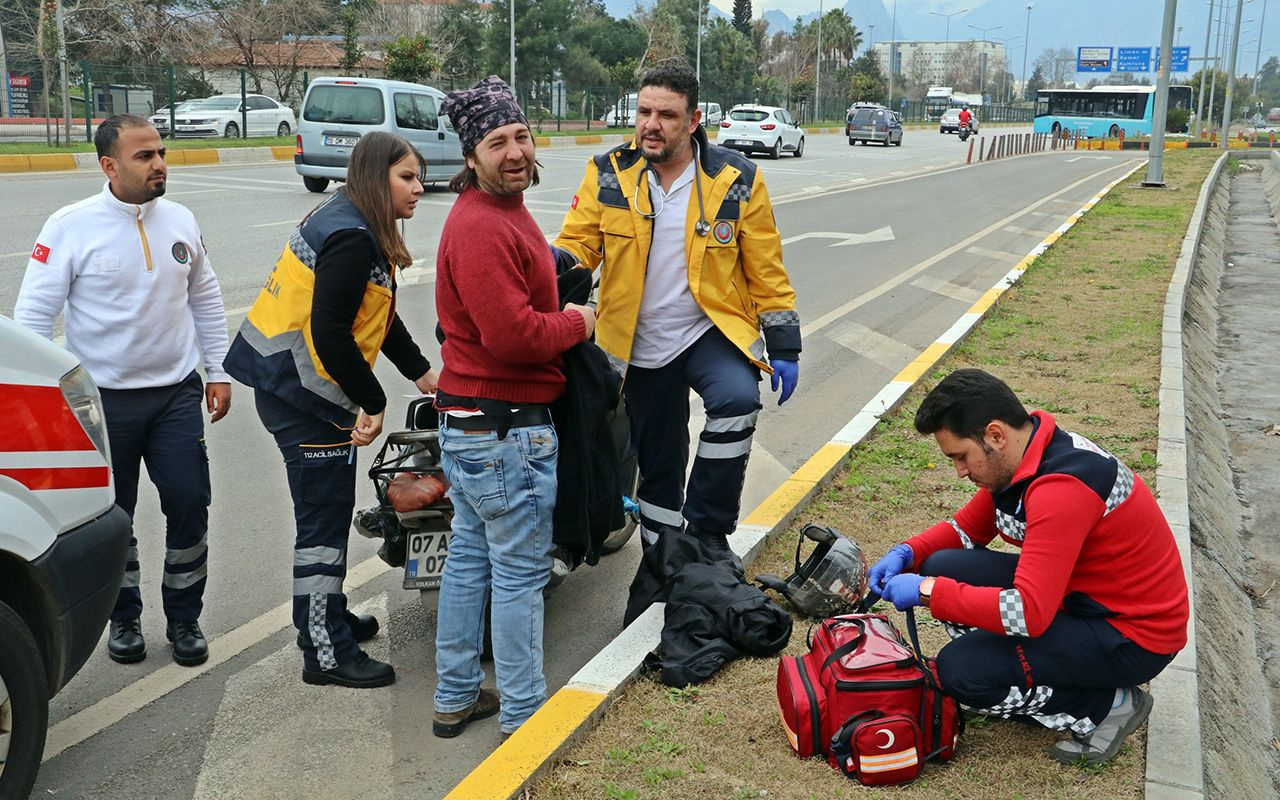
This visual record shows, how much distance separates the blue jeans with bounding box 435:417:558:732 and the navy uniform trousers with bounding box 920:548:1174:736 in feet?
4.03

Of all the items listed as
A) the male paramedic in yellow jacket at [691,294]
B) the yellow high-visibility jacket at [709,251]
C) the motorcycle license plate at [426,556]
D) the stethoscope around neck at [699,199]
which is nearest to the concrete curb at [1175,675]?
the male paramedic in yellow jacket at [691,294]

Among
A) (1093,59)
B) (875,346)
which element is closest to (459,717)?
(875,346)

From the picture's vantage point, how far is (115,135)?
3908mm

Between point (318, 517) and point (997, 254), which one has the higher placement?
point (318, 517)

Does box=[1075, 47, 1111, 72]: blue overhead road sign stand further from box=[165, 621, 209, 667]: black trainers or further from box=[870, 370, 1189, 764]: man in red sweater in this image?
box=[165, 621, 209, 667]: black trainers

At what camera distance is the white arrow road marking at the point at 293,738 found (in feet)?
11.1

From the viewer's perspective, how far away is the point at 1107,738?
3.39m

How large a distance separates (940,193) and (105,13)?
25167mm

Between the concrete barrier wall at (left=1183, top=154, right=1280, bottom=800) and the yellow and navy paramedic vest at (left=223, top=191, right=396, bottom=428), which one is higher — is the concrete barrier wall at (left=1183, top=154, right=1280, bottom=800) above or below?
below

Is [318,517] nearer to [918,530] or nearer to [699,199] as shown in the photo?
[699,199]

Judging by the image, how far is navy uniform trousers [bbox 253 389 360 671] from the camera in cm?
384

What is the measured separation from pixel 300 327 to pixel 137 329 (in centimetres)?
64

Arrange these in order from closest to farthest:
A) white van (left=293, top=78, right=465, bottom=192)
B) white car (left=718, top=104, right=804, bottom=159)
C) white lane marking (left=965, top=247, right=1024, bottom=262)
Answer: white lane marking (left=965, top=247, right=1024, bottom=262), white van (left=293, top=78, right=465, bottom=192), white car (left=718, top=104, right=804, bottom=159)

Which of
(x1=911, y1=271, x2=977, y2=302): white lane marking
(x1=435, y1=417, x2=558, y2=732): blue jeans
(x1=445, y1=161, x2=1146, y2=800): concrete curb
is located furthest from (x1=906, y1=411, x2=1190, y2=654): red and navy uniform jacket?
(x1=911, y1=271, x2=977, y2=302): white lane marking
